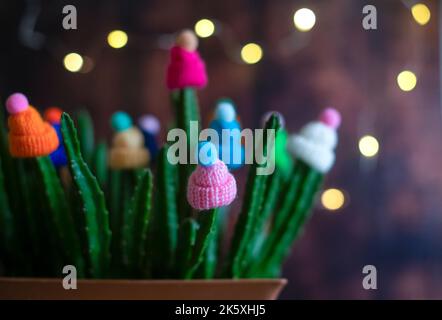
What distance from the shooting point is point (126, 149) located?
24.7 inches

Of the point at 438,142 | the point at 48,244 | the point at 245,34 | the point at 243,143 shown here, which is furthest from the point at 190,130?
the point at 438,142

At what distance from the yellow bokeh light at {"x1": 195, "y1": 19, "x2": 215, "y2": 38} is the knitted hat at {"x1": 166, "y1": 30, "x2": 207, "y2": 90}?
0.73ft

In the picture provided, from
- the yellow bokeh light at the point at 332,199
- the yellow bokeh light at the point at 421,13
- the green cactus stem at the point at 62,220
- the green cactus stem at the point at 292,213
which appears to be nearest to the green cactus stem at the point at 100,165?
the green cactus stem at the point at 62,220

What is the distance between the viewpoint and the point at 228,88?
0.86 meters

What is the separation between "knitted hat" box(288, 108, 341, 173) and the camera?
2.02 feet

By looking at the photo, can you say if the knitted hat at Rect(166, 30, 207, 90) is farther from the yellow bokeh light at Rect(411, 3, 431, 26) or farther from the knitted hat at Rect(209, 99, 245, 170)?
the yellow bokeh light at Rect(411, 3, 431, 26)

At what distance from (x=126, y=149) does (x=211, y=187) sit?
7.7 inches

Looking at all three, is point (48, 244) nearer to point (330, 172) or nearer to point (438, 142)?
point (330, 172)

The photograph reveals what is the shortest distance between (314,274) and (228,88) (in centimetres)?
31

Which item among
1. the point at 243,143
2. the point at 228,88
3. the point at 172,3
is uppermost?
the point at 172,3

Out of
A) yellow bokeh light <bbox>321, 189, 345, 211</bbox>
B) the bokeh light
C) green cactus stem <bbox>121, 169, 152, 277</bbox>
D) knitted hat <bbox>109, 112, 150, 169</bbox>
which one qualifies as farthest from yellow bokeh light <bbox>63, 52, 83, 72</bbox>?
yellow bokeh light <bbox>321, 189, 345, 211</bbox>

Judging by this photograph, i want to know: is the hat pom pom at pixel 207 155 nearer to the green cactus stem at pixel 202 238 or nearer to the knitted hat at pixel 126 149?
the green cactus stem at pixel 202 238

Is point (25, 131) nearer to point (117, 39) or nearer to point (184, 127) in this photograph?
point (184, 127)

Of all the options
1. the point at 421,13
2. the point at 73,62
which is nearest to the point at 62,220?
the point at 73,62
